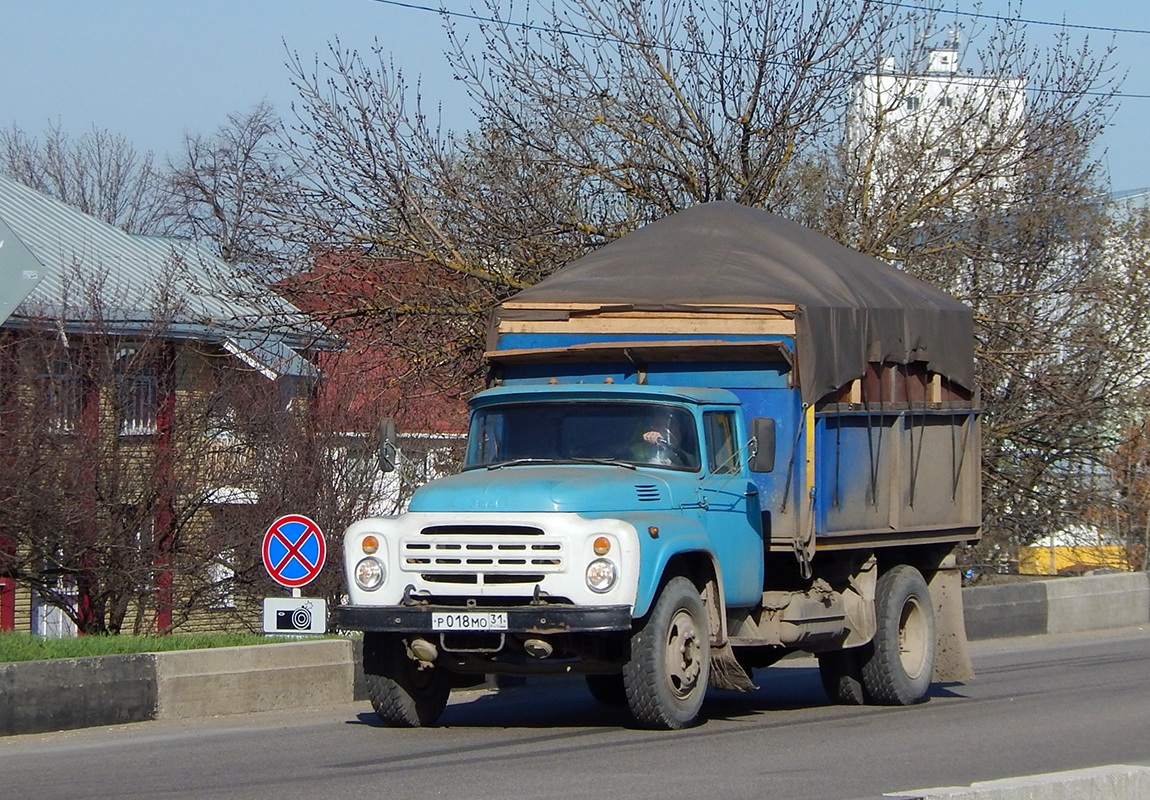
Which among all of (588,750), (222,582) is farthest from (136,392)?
(588,750)

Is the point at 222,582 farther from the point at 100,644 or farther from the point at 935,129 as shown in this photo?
the point at 935,129

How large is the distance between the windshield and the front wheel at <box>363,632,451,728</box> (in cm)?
143

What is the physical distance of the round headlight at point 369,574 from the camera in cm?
1048

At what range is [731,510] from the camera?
11273 mm

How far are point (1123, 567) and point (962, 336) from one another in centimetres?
1357

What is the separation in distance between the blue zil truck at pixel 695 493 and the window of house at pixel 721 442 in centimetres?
2

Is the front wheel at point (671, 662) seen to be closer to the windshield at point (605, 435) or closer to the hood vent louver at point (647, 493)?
the hood vent louver at point (647, 493)

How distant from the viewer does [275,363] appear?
2105 cm

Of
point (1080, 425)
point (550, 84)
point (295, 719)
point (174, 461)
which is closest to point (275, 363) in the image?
point (174, 461)

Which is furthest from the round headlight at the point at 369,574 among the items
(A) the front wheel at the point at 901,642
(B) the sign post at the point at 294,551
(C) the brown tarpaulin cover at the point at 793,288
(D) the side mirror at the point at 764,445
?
(A) the front wheel at the point at 901,642

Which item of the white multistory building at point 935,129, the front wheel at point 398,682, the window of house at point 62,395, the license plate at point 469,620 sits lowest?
the front wheel at point 398,682

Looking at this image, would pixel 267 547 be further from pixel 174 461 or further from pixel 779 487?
pixel 174 461

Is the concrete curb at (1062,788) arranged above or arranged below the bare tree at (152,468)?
below

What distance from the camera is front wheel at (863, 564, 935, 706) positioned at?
41.8 feet
